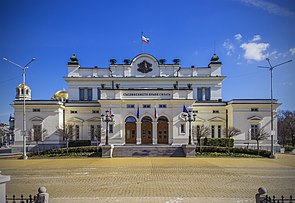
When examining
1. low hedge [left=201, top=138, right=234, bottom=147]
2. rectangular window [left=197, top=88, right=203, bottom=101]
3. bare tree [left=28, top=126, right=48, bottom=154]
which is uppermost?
rectangular window [left=197, top=88, right=203, bottom=101]

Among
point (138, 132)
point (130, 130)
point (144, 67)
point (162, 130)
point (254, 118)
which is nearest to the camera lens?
point (138, 132)

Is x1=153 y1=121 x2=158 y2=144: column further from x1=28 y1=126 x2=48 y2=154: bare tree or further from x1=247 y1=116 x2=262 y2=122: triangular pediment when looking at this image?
x1=28 y1=126 x2=48 y2=154: bare tree

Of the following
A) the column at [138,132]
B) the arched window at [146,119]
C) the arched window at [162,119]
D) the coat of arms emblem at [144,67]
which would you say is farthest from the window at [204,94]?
the column at [138,132]

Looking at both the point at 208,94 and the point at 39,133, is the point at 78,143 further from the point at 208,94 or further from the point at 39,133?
the point at 208,94

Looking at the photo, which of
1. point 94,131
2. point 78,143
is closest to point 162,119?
point 94,131

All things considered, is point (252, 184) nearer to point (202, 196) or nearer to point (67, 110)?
point (202, 196)

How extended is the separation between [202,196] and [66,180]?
8.81 meters

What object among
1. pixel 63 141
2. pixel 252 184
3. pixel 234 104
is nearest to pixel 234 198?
pixel 252 184

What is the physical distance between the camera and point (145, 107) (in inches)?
1635

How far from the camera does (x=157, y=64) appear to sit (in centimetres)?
4994

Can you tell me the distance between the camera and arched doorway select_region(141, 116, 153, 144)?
137ft

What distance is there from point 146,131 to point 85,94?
1578cm

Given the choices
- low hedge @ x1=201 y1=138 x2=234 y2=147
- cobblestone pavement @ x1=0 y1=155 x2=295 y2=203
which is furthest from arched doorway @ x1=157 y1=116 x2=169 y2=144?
cobblestone pavement @ x1=0 y1=155 x2=295 y2=203

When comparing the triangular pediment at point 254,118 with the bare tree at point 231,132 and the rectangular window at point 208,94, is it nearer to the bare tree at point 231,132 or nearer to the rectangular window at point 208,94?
the bare tree at point 231,132
